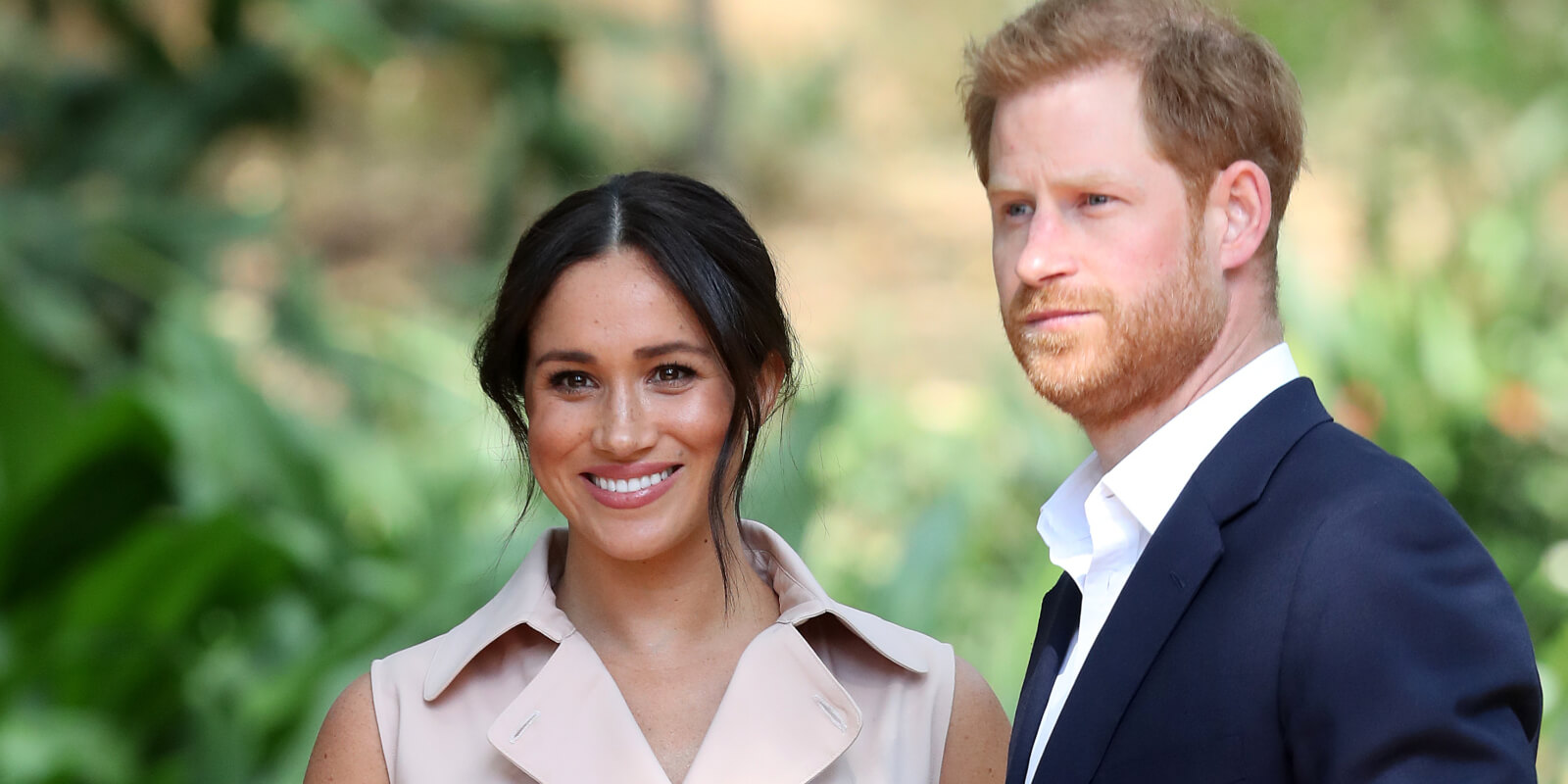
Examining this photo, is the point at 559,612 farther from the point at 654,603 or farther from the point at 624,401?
the point at 624,401

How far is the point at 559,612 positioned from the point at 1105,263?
701 mm

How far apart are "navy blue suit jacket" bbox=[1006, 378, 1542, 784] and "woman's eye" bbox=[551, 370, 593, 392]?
0.56 m

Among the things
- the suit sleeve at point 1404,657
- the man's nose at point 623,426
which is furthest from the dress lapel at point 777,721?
the suit sleeve at point 1404,657

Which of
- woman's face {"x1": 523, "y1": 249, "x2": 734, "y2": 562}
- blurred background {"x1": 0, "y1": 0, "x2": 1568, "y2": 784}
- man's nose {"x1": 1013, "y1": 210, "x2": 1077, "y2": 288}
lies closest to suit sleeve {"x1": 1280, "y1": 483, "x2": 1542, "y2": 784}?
man's nose {"x1": 1013, "y1": 210, "x2": 1077, "y2": 288}

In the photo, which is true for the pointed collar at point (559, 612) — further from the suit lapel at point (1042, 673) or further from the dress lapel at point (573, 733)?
the suit lapel at point (1042, 673)

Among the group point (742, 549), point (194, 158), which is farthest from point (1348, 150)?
point (742, 549)

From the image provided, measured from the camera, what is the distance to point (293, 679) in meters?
3.51

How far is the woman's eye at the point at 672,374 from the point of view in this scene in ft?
5.46

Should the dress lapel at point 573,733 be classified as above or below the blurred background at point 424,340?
below

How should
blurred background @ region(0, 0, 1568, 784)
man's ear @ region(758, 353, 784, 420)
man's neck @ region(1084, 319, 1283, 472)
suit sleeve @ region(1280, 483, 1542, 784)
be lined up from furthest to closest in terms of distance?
blurred background @ region(0, 0, 1568, 784) → man's ear @ region(758, 353, 784, 420) → man's neck @ region(1084, 319, 1283, 472) → suit sleeve @ region(1280, 483, 1542, 784)

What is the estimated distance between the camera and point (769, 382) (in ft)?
5.82

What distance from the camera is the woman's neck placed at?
5.77ft

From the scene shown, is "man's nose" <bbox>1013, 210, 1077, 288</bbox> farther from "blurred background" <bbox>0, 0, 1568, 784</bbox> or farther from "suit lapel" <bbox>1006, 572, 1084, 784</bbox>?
"blurred background" <bbox>0, 0, 1568, 784</bbox>

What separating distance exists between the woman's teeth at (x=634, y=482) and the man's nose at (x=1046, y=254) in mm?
429
